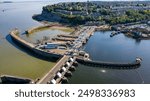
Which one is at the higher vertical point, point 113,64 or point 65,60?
point 65,60

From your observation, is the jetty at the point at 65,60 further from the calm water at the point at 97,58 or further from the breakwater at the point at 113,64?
the calm water at the point at 97,58

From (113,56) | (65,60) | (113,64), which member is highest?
(65,60)

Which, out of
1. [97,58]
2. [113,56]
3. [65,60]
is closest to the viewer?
[65,60]

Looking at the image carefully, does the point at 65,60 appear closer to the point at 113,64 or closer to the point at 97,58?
the point at 97,58

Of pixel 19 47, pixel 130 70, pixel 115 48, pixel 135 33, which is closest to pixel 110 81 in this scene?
pixel 130 70

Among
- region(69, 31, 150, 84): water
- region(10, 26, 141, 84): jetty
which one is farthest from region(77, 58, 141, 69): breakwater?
region(69, 31, 150, 84): water

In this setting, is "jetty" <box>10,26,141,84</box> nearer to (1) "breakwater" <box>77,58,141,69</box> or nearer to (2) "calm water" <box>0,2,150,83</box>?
(1) "breakwater" <box>77,58,141,69</box>

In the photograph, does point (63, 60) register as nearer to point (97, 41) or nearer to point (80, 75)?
point (80, 75)

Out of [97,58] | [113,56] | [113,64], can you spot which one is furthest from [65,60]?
[113,56]

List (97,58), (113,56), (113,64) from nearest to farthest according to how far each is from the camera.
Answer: (113,64) → (97,58) → (113,56)
